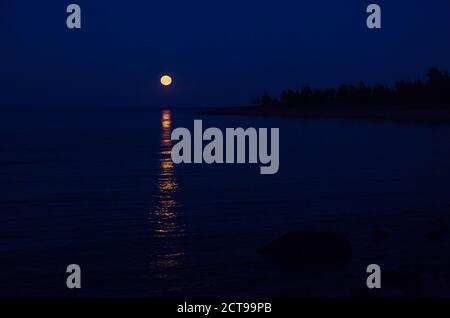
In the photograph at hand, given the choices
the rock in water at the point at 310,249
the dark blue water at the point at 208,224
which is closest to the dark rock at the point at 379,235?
the dark blue water at the point at 208,224

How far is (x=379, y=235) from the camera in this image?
21.1 meters

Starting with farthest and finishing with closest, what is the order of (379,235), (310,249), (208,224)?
1. (208,224)
2. (379,235)
3. (310,249)

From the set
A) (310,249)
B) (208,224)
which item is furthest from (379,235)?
(208,224)

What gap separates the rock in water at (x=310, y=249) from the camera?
1803 centimetres

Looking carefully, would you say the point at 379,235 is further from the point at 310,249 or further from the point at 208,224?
the point at 208,224

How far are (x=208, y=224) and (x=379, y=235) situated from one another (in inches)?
271

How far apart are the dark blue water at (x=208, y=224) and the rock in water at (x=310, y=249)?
0.51 m

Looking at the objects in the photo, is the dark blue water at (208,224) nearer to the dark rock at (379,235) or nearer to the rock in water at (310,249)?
the dark rock at (379,235)

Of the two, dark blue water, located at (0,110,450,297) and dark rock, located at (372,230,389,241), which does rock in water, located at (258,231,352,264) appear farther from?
dark rock, located at (372,230,389,241)

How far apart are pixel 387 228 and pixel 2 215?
54.4 feet

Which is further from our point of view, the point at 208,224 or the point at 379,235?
the point at 208,224

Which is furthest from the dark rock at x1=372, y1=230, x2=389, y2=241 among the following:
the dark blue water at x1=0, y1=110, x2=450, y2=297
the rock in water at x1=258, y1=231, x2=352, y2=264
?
the rock in water at x1=258, y1=231, x2=352, y2=264

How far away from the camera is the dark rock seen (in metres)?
21.0

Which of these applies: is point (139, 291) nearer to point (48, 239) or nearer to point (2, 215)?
point (48, 239)
